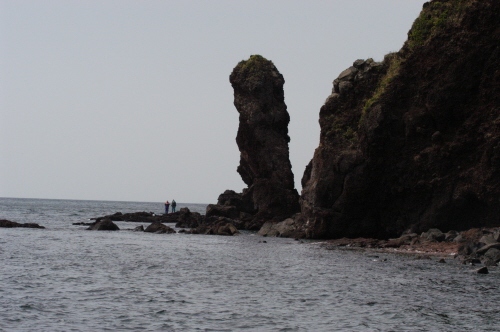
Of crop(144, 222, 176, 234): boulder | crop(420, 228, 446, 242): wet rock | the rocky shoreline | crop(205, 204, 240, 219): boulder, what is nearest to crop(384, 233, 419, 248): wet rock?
the rocky shoreline

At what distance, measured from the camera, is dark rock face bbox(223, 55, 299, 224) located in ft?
279

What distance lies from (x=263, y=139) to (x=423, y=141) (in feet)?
116

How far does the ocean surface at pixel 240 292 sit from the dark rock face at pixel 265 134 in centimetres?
3828

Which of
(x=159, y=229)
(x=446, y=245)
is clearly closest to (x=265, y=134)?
(x=159, y=229)

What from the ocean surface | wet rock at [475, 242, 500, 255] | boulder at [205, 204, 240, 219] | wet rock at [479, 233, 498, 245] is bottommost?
the ocean surface

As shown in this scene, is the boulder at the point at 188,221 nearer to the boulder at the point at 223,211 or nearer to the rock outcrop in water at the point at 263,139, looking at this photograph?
the boulder at the point at 223,211

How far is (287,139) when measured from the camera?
90812 millimetres

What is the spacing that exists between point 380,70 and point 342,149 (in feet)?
35.2

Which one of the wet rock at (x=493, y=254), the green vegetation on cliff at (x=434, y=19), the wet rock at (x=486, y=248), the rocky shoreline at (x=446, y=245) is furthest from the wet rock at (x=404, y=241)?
the green vegetation on cliff at (x=434, y=19)

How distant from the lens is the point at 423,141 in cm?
5538

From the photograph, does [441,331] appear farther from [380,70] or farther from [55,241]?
[380,70]

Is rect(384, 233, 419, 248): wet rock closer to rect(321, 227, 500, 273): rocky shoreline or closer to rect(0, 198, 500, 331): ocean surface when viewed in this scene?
rect(321, 227, 500, 273): rocky shoreline

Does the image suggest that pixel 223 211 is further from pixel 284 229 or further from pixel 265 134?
pixel 284 229

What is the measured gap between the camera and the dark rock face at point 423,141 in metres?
51.4
